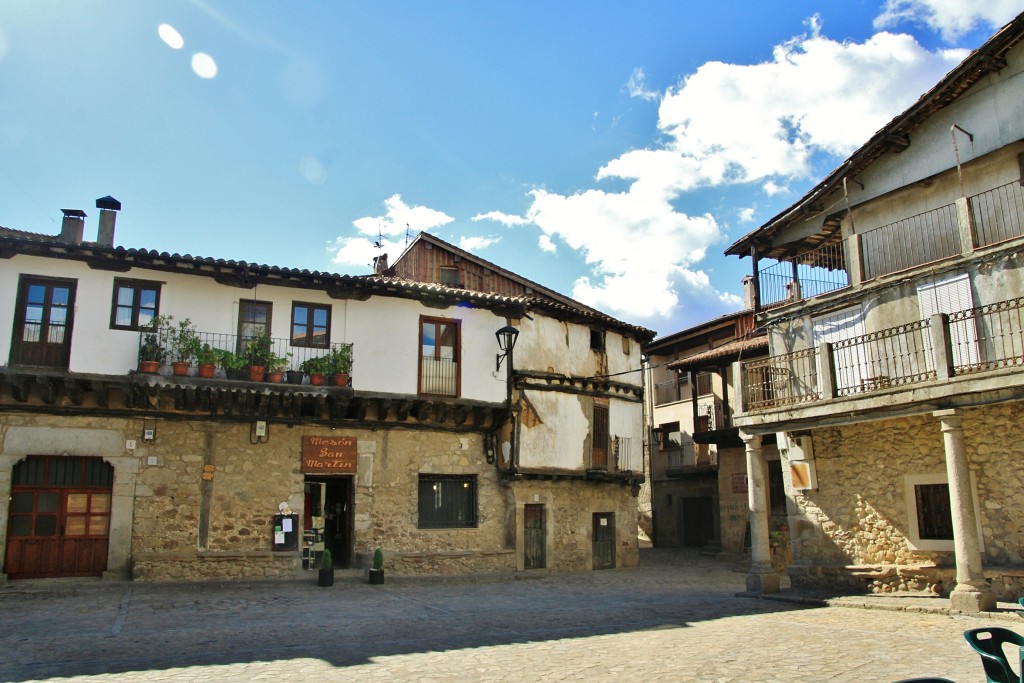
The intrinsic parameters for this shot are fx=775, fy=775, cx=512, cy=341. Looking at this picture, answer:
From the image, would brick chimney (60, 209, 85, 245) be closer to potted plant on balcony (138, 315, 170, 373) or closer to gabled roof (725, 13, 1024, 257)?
potted plant on balcony (138, 315, 170, 373)

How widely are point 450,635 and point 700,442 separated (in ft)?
61.1

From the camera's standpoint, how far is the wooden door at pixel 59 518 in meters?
16.6

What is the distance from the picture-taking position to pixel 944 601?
1378 centimetres

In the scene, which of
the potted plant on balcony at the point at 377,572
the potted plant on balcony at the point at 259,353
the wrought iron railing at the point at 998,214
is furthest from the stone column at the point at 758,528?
the potted plant on balcony at the point at 259,353

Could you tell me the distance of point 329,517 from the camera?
66.7 ft

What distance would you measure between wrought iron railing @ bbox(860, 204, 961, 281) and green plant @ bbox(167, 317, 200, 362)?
48.7 feet

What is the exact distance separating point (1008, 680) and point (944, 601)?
30.7 ft

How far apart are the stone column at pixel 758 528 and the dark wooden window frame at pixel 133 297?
45.5 ft

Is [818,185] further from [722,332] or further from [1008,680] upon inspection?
[722,332]

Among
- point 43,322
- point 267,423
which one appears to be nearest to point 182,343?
point 267,423

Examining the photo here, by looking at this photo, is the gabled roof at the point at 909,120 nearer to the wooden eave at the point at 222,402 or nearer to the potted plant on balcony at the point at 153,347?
the wooden eave at the point at 222,402

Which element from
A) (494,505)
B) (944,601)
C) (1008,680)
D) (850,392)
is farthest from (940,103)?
(494,505)

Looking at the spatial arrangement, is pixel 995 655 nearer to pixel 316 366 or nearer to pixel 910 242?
pixel 910 242

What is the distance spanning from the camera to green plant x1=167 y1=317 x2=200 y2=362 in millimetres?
17766
